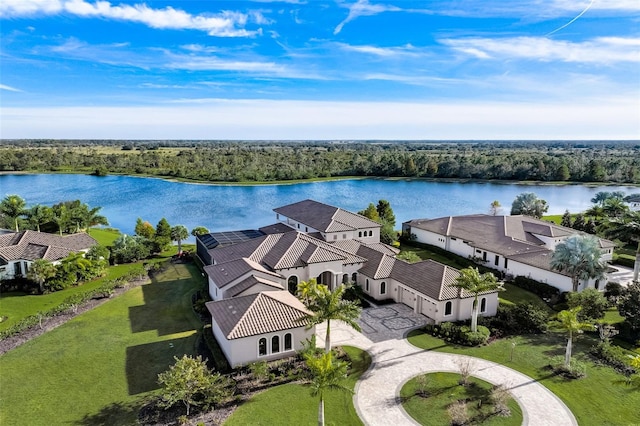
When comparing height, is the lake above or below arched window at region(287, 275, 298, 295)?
below

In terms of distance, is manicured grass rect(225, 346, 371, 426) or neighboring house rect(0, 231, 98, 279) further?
neighboring house rect(0, 231, 98, 279)

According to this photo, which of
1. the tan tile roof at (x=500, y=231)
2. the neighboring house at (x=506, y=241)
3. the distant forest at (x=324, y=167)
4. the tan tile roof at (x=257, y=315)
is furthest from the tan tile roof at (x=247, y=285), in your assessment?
the distant forest at (x=324, y=167)

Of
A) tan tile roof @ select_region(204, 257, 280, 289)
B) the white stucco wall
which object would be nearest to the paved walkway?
the white stucco wall

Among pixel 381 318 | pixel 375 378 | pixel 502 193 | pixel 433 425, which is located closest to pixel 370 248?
pixel 381 318

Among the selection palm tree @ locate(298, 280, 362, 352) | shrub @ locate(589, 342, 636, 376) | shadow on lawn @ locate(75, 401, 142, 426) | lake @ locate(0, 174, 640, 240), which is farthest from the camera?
lake @ locate(0, 174, 640, 240)

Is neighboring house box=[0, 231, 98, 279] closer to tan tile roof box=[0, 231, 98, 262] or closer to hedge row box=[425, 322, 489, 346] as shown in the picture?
tan tile roof box=[0, 231, 98, 262]

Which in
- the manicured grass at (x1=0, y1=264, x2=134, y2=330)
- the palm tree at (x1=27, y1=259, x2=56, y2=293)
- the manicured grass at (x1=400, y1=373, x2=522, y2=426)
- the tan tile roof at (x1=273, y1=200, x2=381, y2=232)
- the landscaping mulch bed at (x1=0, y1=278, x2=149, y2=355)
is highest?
the tan tile roof at (x1=273, y1=200, x2=381, y2=232)
